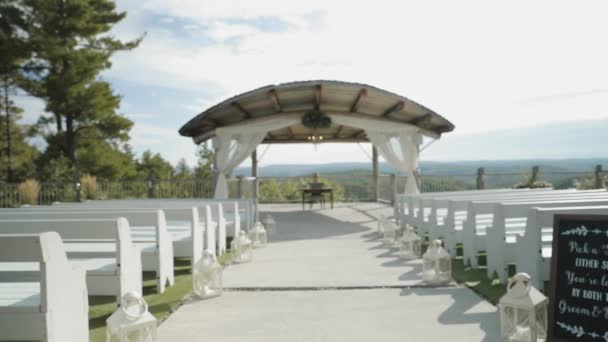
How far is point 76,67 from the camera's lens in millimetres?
19609

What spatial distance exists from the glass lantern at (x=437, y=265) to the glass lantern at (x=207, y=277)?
2.11m

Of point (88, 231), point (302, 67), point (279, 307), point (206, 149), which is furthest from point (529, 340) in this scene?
point (206, 149)

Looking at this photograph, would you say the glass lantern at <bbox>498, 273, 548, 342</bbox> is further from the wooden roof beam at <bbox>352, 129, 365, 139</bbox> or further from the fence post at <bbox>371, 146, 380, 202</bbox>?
the fence post at <bbox>371, 146, 380, 202</bbox>

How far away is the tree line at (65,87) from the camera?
19188mm

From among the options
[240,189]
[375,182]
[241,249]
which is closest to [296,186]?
[375,182]

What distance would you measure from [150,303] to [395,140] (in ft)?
31.7

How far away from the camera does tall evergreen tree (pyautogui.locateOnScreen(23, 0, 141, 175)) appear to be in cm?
1934

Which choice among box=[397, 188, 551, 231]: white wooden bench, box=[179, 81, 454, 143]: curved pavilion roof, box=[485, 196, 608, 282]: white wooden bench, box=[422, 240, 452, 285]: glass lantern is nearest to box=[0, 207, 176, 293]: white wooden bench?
box=[422, 240, 452, 285]: glass lantern

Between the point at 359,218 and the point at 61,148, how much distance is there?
47.7 feet

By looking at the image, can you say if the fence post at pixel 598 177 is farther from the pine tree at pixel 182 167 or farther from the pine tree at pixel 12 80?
the pine tree at pixel 12 80

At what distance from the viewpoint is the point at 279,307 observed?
405 centimetres

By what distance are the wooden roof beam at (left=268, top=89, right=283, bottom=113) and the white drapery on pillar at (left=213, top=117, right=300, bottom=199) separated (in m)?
0.33

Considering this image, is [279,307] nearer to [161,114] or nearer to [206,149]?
[206,149]

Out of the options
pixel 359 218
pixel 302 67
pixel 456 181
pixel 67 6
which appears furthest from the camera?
pixel 67 6
